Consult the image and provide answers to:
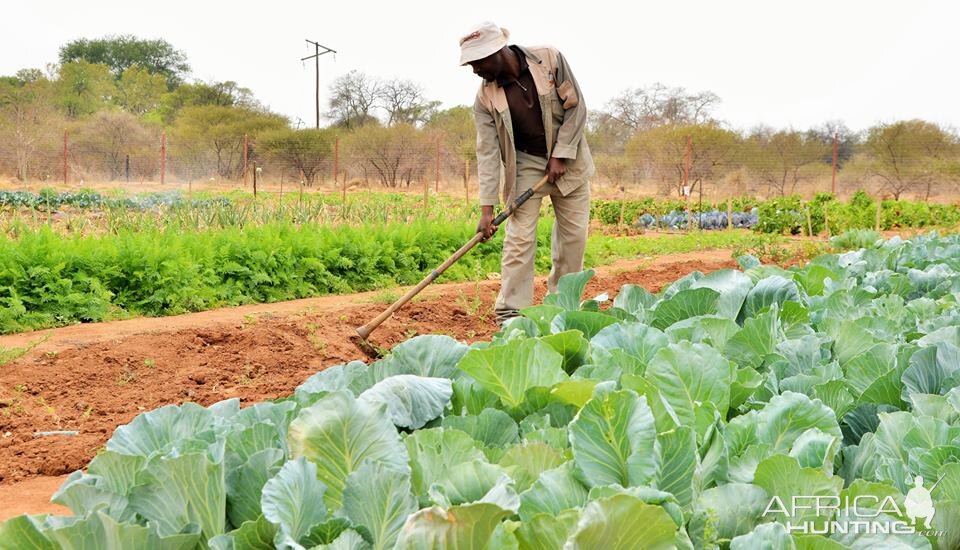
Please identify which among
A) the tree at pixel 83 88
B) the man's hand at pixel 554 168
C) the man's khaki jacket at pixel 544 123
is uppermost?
the tree at pixel 83 88

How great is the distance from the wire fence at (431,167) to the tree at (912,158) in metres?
0.04

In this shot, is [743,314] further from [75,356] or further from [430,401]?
[75,356]

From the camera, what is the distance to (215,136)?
3753 centimetres

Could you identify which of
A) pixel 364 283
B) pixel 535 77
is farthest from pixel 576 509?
pixel 364 283

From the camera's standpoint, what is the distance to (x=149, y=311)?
712 centimetres

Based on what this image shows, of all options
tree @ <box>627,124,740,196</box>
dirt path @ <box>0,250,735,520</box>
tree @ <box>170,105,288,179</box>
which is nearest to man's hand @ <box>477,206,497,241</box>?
dirt path @ <box>0,250,735,520</box>

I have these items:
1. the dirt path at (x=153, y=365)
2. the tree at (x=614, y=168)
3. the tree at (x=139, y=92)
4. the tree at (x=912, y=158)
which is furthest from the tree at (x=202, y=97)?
the dirt path at (x=153, y=365)

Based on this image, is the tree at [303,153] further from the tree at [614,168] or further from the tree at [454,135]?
the tree at [614,168]

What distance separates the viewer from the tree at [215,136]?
3100cm

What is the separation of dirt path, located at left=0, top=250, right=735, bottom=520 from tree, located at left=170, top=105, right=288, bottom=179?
24314mm

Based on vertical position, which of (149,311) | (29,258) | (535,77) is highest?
(535,77)

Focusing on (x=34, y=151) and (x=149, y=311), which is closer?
(x=149, y=311)

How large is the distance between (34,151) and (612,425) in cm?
3194

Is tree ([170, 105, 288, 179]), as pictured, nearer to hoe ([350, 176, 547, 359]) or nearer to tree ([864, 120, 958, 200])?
tree ([864, 120, 958, 200])
